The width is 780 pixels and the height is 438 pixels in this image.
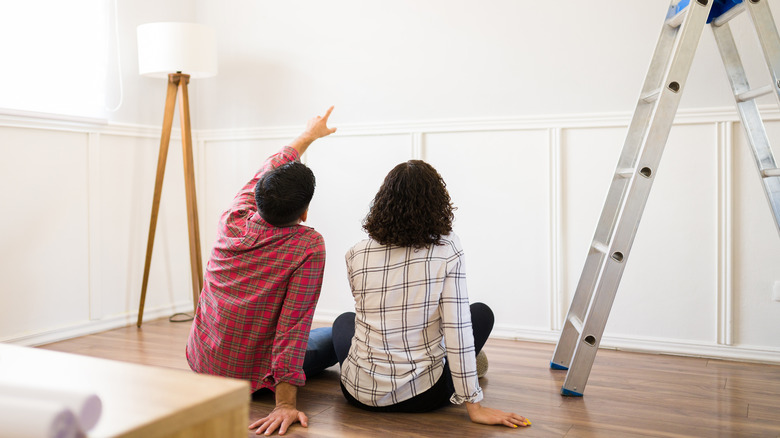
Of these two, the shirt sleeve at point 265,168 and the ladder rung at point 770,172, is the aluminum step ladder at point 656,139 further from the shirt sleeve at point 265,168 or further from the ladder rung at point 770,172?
the shirt sleeve at point 265,168

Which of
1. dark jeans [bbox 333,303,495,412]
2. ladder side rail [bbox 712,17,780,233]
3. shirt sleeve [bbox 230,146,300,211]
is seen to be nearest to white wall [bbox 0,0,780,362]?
ladder side rail [bbox 712,17,780,233]

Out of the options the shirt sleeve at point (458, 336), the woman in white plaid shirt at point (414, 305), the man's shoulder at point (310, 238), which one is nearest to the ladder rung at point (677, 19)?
the woman in white plaid shirt at point (414, 305)

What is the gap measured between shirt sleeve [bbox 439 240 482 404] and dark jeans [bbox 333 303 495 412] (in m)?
0.09

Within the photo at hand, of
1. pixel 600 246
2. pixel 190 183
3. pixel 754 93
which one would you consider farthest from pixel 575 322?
pixel 190 183

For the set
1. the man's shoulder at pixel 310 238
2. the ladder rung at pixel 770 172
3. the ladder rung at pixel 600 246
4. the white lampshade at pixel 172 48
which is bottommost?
the ladder rung at pixel 600 246

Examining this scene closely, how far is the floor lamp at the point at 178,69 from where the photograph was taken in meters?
3.16

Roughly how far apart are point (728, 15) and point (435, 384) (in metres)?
1.51

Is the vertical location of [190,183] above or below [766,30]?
below

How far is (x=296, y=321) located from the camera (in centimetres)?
196

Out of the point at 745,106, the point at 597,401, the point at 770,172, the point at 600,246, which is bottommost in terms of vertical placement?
the point at 597,401

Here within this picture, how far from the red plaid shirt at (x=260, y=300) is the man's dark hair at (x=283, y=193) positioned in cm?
6

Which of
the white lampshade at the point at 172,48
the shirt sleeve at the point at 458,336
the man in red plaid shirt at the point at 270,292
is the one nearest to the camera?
the shirt sleeve at the point at 458,336

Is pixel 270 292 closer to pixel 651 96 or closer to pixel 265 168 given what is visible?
pixel 265 168

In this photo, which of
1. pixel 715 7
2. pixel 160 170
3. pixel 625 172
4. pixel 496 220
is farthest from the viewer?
pixel 160 170
